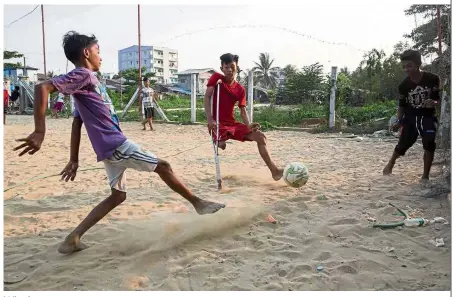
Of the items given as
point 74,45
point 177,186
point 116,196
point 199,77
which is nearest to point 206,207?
point 177,186

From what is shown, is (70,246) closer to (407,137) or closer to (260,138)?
(260,138)

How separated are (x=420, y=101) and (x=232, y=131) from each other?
2.34 meters

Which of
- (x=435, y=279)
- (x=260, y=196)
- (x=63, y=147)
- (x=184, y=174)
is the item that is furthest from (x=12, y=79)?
(x=435, y=279)

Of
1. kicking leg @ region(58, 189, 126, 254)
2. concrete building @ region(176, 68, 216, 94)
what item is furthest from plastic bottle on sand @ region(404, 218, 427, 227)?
concrete building @ region(176, 68, 216, 94)

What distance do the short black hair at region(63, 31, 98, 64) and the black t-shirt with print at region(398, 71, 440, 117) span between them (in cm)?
388

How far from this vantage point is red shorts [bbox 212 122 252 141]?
5.01 meters

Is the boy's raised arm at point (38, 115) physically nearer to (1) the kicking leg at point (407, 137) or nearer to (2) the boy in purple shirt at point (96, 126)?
(2) the boy in purple shirt at point (96, 126)

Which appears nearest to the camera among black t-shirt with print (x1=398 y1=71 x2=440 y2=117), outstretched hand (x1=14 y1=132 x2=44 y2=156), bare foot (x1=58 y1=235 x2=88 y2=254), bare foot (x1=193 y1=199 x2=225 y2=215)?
outstretched hand (x1=14 y1=132 x2=44 y2=156)

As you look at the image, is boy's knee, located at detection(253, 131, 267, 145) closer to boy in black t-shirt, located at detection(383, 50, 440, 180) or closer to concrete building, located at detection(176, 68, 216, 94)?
boy in black t-shirt, located at detection(383, 50, 440, 180)

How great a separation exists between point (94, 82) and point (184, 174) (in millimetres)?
3135

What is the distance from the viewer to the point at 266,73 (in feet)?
196

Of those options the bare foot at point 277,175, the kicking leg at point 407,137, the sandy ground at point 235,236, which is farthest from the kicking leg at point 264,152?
the kicking leg at point 407,137

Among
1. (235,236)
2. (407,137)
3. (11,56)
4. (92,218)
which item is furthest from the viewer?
(11,56)

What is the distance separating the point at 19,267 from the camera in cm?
284
